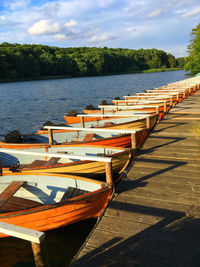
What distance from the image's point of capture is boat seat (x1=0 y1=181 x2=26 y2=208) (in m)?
5.37

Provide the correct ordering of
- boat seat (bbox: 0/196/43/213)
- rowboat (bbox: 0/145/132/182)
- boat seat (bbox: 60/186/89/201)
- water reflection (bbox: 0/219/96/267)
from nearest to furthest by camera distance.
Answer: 1. water reflection (bbox: 0/219/96/267)
2. boat seat (bbox: 0/196/43/213)
3. boat seat (bbox: 60/186/89/201)
4. rowboat (bbox: 0/145/132/182)

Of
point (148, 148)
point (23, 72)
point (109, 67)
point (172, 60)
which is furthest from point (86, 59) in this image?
point (148, 148)

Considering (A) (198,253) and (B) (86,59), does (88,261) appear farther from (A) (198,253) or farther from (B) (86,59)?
(B) (86,59)

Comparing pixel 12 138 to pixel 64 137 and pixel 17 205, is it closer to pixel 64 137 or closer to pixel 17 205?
pixel 64 137

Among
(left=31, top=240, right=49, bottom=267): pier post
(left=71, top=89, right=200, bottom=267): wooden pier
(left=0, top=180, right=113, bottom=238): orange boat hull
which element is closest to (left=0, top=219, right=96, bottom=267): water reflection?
(left=0, top=180, right=113, bottom=238): orange boat hull

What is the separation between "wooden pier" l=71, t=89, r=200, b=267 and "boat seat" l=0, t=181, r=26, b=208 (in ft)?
8.55

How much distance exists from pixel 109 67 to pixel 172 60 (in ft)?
244

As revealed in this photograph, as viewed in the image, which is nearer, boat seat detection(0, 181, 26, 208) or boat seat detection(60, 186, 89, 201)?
boat seat detection(0, 181, 26, 208)

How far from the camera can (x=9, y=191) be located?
566 cm

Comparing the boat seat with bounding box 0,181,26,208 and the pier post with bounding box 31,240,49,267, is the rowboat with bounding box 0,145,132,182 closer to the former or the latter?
the boat seat with bounding box 0,181,26,208

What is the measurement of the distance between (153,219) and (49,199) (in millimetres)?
3072

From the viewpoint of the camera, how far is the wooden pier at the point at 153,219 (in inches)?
133

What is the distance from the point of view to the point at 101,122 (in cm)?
1323

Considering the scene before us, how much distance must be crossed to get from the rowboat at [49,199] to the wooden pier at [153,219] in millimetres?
613
